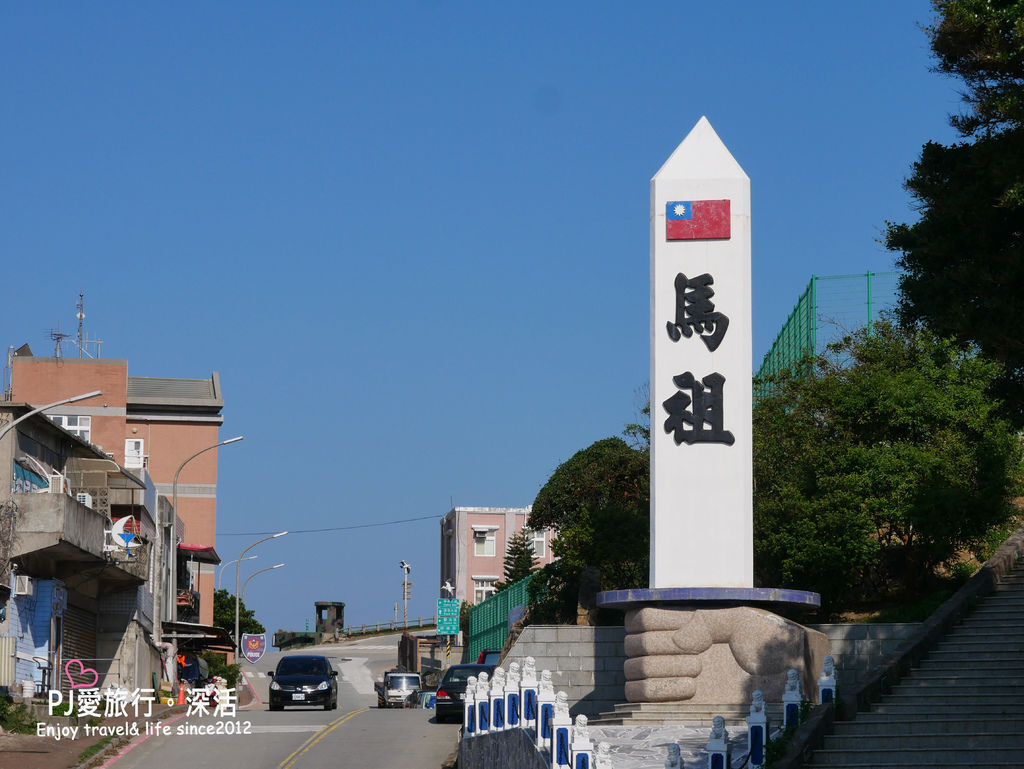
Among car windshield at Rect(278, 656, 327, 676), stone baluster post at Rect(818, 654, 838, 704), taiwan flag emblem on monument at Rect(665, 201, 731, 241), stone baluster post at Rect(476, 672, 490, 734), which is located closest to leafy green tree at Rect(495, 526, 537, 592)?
car windshield at Rect(278, 656, 327, 676)

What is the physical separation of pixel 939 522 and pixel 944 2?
1695 centimetres

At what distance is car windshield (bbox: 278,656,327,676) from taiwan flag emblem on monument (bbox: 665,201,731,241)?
1625 centimetres

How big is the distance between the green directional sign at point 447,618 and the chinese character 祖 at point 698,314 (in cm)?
5231

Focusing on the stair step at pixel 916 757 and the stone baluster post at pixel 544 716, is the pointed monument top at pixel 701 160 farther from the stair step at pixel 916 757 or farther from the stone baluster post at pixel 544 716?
the stone baluster post at pixel 544 716

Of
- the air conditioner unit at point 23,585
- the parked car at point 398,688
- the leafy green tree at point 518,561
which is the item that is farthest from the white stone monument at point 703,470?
the leafy green tree at point 518,561

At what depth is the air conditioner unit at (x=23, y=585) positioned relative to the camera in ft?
105

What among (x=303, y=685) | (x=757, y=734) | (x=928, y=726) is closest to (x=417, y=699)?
(x=303, y=685)

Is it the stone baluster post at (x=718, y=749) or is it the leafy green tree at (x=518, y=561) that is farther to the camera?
the leafy green tree at (x=518, y=561)

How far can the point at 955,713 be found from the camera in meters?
19.0

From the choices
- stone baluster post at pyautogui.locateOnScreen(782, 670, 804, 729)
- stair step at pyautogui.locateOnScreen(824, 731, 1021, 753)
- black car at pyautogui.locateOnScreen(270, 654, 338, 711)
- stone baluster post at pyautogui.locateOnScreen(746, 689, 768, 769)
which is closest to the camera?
stone baluster post at pyautogui.locateOnScreen(746, 689, 768, 769)

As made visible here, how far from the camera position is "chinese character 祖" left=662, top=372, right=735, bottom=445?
25578mm

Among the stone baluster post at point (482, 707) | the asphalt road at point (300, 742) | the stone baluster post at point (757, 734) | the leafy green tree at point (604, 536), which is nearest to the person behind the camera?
the stone baluster post at point (757, 734)

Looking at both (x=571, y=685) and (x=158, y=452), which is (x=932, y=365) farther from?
(x=158, y=452)

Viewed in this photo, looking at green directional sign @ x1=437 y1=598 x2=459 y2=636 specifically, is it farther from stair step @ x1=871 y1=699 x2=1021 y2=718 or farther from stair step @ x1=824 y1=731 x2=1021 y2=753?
stair step @ x1=824 y1=731 x2=1021 y2=753
